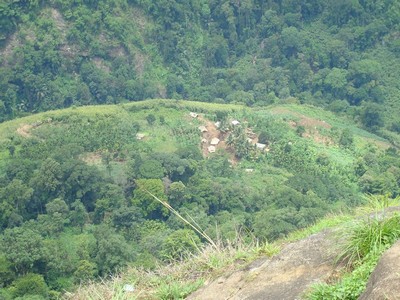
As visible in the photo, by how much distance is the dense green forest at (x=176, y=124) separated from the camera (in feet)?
88.1

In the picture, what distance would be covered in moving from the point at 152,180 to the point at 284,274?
80.9 ft

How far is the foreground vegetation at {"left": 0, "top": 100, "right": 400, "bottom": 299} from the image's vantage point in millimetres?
24109

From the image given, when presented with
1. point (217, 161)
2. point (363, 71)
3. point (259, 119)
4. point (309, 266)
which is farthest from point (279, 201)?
point (309, 266)

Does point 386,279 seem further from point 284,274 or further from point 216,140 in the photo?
point 216,140

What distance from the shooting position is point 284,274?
6.09m

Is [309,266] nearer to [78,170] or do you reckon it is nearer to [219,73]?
[78,170]

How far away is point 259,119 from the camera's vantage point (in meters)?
38.8

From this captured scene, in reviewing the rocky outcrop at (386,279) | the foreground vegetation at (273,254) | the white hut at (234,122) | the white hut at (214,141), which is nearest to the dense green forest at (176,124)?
the white hut at (234,122)

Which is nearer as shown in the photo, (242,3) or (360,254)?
(360,254)

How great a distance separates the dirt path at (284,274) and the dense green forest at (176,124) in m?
6.18

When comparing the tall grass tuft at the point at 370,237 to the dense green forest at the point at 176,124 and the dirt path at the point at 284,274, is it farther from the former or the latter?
the dense green forest at the point at 176,124

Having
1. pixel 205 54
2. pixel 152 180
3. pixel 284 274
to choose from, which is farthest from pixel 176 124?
pixel 284 274

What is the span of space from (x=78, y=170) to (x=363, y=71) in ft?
77.8

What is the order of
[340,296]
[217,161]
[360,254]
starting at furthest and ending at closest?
[217,161] < [360,254] < [340,296]
